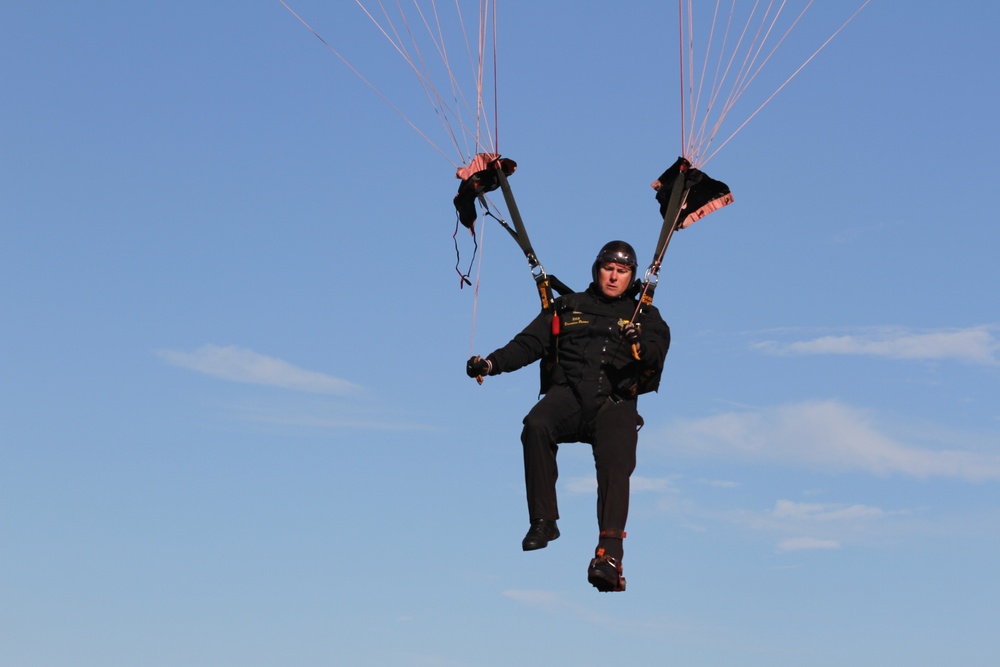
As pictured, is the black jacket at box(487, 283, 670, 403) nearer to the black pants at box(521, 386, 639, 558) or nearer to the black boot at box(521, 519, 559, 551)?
the black pants at box(521, 386, 639, 558)

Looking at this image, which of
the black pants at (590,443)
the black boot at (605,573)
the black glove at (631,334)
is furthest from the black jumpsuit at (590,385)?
the black boot at (605,573)

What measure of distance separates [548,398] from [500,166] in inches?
96.1

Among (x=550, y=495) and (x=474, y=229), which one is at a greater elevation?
(x=474, y=229)

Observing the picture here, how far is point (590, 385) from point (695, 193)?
2.30 m

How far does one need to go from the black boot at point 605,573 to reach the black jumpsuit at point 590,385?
1.05 feet

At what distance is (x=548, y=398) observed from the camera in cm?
1457

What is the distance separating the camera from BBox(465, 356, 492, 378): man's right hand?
14242 mm

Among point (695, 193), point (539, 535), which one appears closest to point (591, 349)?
point (539, 535)

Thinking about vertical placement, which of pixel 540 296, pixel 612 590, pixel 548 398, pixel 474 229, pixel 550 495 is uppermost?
pixel 474 229

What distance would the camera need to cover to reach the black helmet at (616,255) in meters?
14.8

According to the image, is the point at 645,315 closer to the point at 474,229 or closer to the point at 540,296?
the point at 540,296

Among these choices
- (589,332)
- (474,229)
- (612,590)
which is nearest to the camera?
(612,590)

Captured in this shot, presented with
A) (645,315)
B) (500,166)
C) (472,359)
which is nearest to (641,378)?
(645,315)

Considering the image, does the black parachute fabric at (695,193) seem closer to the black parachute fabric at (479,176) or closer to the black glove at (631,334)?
the black parachute fabric at (479,176)
